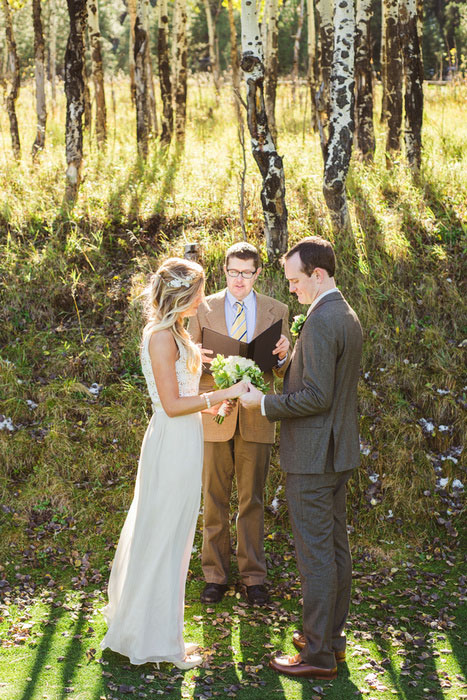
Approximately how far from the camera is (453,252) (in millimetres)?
8219

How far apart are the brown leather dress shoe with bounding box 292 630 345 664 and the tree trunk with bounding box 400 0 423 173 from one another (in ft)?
22.6

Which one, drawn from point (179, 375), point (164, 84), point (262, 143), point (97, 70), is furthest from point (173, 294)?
point (97, 70)

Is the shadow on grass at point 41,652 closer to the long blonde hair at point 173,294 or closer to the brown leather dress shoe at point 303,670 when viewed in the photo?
the brown leather dress shoe at point 303,670

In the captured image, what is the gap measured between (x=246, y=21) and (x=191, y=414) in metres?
5.05

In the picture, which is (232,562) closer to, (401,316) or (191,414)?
(191,414)

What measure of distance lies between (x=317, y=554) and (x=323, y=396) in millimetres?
933

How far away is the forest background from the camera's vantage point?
4492 millimetres

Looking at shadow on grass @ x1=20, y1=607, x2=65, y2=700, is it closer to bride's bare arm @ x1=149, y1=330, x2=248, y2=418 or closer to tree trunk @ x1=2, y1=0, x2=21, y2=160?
bride's bare arm @ x1=149, y1=330, x2=248, y2=418

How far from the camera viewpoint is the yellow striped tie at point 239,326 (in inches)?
199

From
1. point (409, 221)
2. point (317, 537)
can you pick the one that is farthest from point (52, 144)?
point (317, 537)

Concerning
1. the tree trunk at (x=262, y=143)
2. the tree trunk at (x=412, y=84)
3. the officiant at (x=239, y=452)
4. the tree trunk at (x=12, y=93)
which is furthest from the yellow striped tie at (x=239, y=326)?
the tree trunk at (x=12, y=93)

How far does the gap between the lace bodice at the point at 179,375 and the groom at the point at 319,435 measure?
0.36 m

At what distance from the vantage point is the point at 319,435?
4.07 meters

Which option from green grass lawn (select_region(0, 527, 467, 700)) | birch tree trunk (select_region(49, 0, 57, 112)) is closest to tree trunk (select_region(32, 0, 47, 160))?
birch tree trunk (select_region(49, 0, 57, 112))
